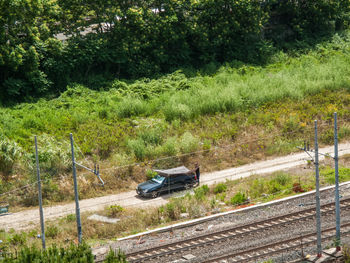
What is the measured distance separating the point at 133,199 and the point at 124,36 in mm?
14889

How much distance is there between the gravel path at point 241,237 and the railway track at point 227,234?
29 centimetres

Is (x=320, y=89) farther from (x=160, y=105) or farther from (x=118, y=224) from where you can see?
(x=118, y=224)

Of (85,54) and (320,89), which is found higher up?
(85,54)

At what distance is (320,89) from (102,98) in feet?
49.8

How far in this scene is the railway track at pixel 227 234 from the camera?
71.4 feet

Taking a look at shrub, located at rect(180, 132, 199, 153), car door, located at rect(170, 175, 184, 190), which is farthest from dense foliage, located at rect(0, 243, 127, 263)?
shrub, located at rect(180, 132, 199, 153)

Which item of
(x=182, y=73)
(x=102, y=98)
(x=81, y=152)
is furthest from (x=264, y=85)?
(x=81, y=152)

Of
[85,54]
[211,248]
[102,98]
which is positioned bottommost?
[211,248]

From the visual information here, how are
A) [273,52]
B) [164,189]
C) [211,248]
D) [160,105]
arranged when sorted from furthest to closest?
[273,52] < [160,105] < [164,189] < [211,248]

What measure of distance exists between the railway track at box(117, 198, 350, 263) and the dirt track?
4.48 meters

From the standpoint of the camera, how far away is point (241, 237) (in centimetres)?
2281

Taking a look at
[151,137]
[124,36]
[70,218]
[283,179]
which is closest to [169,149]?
[151,137]

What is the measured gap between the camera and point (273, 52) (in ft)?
140

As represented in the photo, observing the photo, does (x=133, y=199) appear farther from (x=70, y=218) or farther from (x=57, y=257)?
(x=57, y=257)
